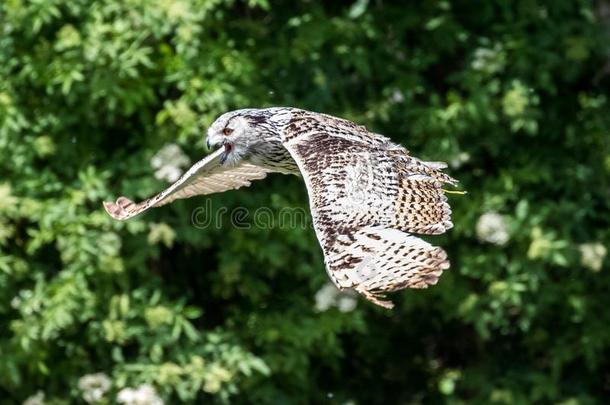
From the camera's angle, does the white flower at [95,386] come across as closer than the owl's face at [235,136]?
No

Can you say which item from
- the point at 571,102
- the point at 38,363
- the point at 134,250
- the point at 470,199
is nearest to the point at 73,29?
the point at 134,250

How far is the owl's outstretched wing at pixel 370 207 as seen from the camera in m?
4.59

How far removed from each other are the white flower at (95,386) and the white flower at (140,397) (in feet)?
0.61

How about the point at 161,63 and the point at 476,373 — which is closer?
the point at 161,63

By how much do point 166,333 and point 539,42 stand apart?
A: 239 centimetres

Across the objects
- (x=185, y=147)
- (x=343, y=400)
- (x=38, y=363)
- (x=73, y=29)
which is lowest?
(x=343, y=400)

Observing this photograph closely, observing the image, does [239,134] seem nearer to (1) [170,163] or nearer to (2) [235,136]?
(2) [235,136]

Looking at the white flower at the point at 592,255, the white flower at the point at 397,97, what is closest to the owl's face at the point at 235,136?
the white flower at the point at 397,97

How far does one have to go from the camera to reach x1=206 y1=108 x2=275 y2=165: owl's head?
5832mm

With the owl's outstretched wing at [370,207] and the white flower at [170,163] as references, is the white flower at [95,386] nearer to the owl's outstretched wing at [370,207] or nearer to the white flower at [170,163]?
the white flower at [170,163]

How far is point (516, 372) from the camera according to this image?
8.21 metres

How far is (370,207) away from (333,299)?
2.62 m

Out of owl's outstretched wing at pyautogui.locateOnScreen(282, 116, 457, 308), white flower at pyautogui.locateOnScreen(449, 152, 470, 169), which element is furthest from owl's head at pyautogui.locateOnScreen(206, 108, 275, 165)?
Result: white flower at pyautogui.locateOnScreen(449, 152, 470, 169)

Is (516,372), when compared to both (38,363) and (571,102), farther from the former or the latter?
(38,363)
